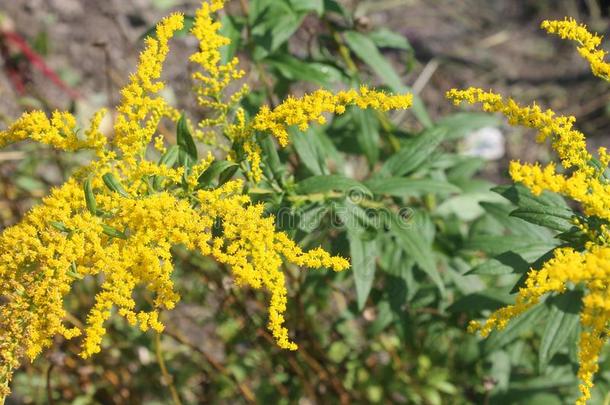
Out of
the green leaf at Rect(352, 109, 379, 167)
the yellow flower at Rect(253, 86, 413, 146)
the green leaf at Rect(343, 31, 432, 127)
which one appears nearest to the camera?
the yellow flower at Rect(253, 86, 413, 146)

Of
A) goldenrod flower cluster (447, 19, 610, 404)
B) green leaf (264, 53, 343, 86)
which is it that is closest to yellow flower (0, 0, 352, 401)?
goldenrod flower cluster (447, 19, 610, 404)

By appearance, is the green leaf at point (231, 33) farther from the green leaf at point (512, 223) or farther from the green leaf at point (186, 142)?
the green leaf at point (512, 223)

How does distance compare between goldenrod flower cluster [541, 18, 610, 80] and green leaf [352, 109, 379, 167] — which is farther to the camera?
green leaf [352, 109, 379, 167]

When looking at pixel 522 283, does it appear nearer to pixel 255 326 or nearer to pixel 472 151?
pixel 255 326

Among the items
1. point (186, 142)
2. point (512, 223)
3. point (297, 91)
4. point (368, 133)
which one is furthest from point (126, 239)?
point (297, 91)

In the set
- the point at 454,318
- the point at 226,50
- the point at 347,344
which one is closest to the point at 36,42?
the point at 226,50

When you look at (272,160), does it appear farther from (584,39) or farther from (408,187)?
(584,39)

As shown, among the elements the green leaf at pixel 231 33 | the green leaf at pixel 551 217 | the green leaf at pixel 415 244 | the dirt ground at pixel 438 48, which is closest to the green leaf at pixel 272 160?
the green leaf at pixel 231 33

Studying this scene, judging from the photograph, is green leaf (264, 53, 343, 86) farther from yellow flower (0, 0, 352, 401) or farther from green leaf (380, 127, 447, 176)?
yellow flower (0, 0, 352, 401)
